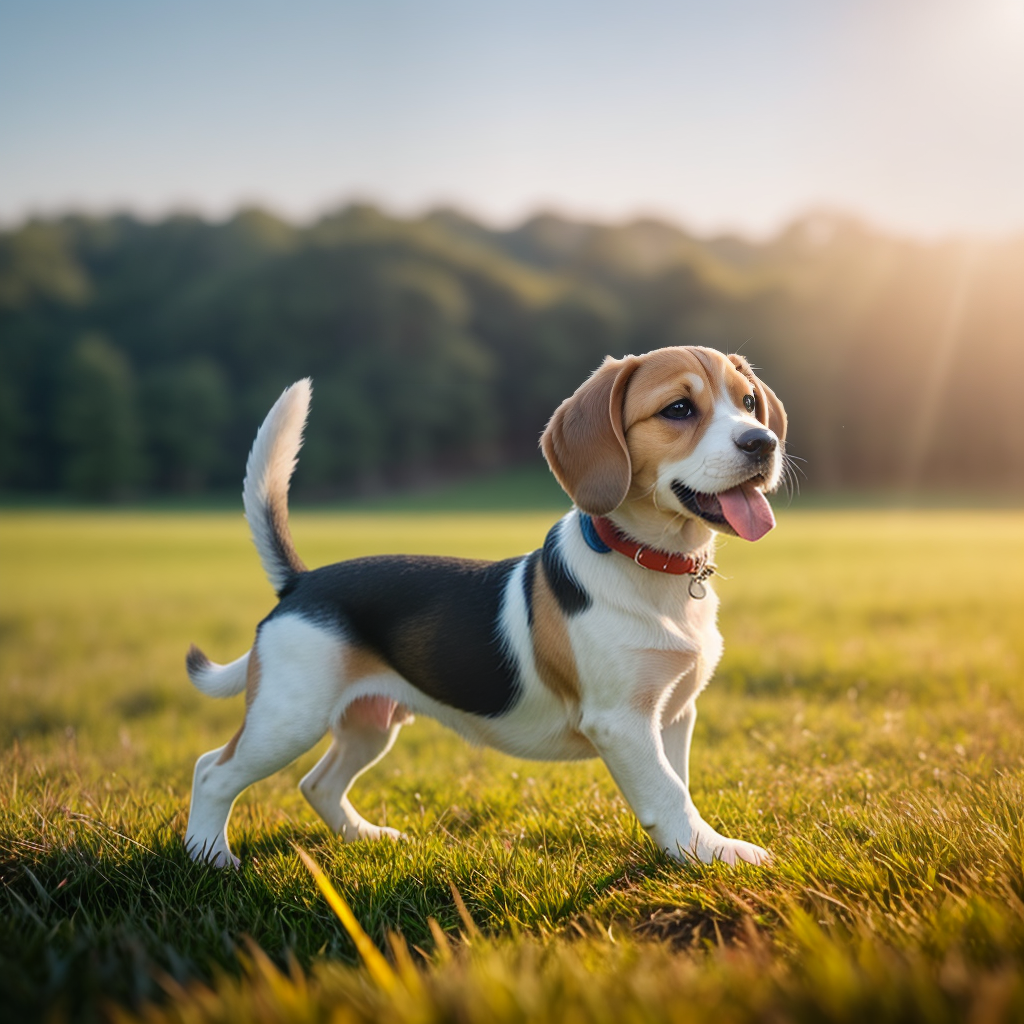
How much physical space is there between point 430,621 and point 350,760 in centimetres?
90

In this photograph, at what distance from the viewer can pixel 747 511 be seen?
321 cm

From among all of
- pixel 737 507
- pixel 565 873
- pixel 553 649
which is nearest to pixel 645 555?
pixel 737 507

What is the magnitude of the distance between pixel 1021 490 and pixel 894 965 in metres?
55.5

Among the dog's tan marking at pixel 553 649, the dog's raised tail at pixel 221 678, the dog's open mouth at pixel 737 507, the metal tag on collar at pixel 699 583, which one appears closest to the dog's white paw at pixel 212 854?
the dog's raised tail at pixel 221 678

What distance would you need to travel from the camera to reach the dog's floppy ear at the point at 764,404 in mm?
3750

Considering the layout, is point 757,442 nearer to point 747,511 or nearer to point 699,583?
point 747,511

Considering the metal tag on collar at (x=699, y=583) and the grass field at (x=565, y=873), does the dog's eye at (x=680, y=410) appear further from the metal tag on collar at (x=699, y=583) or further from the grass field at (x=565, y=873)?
the grass field at (x=565, y=873)

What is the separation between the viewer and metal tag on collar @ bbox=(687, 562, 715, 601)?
3.46 metres

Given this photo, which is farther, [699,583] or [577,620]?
[699,583]

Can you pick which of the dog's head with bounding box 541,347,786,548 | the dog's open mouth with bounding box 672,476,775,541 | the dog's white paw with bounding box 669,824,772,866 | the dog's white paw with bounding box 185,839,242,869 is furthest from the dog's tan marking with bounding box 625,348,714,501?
the dog's white paw with bounding box 185,839,242,869

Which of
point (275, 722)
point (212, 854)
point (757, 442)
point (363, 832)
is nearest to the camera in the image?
point (757, 442)

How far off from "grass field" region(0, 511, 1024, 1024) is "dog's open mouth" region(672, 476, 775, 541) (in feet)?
3.68

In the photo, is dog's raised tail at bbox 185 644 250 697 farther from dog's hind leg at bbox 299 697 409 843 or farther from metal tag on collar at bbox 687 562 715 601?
metal tag on collar at bbox 687 562 715 601

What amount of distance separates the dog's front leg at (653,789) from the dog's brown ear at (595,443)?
0.82 meters
